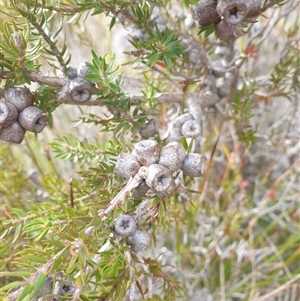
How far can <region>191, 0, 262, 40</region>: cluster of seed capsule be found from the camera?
23.7 inches

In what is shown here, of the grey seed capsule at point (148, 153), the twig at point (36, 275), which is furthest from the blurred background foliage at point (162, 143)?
the grey seed capsule at point (148, 153)

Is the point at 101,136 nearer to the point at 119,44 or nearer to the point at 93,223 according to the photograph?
the point at 119,44

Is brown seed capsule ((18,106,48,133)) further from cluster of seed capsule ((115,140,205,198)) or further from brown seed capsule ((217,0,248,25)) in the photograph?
→ brown seed capsule ((217,0,248,25))

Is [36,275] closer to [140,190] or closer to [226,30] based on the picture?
[140,190]

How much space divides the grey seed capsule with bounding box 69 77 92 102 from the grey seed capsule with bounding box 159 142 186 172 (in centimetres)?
22

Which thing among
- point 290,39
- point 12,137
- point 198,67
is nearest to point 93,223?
point 12,137

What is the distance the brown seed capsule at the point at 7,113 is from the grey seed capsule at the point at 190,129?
1.09 feet

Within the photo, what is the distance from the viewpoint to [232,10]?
61 cm

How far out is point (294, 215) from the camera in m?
1.74

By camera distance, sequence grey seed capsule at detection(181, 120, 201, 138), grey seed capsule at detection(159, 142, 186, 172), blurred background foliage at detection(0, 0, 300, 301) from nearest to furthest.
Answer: grey seed capsule at detection(159, 142, 186, 172)
blurred background foliage at detection(0, 0, 300, 301)
grey seed capsule at detection(181, 120, 201, 138)

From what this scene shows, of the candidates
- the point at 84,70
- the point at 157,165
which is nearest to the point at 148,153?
the point at 157,165

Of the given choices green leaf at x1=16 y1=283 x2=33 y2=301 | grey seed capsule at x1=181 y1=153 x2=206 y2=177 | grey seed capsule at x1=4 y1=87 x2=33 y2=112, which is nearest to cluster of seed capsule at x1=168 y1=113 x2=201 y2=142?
grey seed capsule at x1=181 y1=153 x2=206 y2=177

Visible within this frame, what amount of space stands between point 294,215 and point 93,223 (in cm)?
134

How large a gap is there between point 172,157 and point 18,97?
0.89 feet
